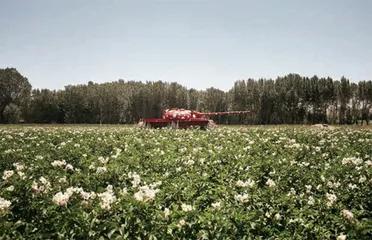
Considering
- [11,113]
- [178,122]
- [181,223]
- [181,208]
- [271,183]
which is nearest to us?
[181,223]

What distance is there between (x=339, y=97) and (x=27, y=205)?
87.5 metres

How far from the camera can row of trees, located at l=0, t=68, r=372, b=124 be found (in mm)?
78750

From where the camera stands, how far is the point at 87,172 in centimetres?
764

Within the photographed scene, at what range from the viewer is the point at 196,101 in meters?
100

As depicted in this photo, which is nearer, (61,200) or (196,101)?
(61,200)

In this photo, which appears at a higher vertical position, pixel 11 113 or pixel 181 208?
pixel 11 113

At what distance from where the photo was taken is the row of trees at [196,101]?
7875cm

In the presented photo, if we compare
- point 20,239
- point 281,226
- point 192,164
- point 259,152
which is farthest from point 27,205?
point 259,152

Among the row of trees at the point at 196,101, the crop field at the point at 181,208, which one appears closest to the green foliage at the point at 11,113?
the row of trees at the point at 196,101

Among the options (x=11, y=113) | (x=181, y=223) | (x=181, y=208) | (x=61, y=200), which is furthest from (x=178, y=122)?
(x=11, y=113)

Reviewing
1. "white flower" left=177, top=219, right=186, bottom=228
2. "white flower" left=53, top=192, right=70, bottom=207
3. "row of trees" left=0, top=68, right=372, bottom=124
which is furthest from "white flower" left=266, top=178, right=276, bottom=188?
"row of trees" left=0, top=68, right=372, bottom=124

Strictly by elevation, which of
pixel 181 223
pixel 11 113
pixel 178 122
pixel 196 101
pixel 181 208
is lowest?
pixel 181 208

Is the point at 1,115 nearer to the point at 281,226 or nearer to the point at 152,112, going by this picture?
the point at 152,112

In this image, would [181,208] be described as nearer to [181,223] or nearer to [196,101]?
[181,223]
